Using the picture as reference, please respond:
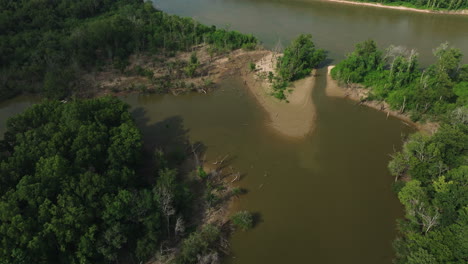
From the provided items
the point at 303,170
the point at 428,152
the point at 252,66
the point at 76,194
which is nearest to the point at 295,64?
the point at 252,66

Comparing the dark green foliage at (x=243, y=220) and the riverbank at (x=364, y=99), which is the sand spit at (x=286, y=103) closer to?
the riverbank at (x=364, y=99)

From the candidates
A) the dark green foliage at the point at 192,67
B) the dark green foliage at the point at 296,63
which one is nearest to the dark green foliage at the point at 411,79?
the dark green foliage at the point at 296,63

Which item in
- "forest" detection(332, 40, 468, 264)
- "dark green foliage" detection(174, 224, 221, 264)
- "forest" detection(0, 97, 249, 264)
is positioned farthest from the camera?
"dark green foliage" detection(174, 224, 221, 264)

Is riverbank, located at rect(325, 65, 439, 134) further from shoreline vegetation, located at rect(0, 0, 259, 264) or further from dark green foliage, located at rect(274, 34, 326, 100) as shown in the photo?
shoreline vegetation, located at rect(0, 0, 259, 264)

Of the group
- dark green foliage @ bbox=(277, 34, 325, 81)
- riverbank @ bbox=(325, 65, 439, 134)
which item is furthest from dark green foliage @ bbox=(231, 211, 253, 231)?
dark green foliage @ bbox=(277, 34, 325, 81)

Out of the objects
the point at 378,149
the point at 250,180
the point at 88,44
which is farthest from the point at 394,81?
the point at 88,44

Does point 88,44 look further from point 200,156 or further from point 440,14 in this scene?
point 440,14
